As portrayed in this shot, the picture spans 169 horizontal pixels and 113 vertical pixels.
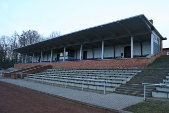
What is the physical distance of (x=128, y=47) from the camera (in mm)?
26484

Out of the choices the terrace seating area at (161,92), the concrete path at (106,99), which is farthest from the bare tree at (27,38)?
the terrace seating area at (161,92)

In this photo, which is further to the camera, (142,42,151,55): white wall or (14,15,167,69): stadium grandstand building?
(142,42,151,55): white wall

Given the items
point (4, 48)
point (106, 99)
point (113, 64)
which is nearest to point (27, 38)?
point (4, 48)

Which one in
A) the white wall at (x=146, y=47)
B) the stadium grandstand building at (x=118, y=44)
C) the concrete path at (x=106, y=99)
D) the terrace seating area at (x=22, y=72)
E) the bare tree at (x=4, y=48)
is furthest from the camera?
the bare tree at (x=4, y=48)

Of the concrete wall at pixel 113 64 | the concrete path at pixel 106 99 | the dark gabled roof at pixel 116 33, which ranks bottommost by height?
the concrete path at pixel 106 99

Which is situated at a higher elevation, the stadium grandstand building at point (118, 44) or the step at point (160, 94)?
the stadium grandstand building at point (118, 44)

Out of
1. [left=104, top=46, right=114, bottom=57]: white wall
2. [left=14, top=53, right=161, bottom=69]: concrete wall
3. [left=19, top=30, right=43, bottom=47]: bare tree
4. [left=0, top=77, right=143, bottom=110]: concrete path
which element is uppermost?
[left=19, top=30, right=43, bottom=47]: bare tree

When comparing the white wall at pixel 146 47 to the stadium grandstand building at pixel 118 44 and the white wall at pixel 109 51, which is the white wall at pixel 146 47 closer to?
the stadium grandstand building at pixel 118 44

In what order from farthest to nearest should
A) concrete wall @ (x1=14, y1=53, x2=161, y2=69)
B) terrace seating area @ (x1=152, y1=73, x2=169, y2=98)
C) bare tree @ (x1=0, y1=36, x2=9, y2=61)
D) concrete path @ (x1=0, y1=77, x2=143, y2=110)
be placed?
bare tree @ (x1=0, y1=36, x2=9, y2=61), concrete wall @ (x1=14, y1=53, x2=161, y2=69), terrace seating area @ (x1=152, y1=73, x2=169, y2=98), concrete path @ (x1=0, y1=77, x2=143, y2=110)

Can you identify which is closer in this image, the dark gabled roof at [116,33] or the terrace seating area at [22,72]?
the dark gabled roof at [116,33]

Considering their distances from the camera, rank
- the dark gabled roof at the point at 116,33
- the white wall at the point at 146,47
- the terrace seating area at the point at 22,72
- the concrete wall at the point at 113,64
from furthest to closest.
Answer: the terrace seating area at the point at 22,72, the white wall at the point at 146,47, the dark gabled roof at the point at 116,33, the concrete wall at the point at 113,64

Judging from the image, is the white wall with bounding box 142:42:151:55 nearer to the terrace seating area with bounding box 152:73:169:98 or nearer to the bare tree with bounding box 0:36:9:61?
the terrace seating area with bounding box 152:73:169:98

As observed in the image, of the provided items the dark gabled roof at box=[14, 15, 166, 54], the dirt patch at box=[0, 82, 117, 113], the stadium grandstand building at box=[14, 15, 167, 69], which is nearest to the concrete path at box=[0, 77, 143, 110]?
the dirt patch at box=[0, 82, 117, 113]

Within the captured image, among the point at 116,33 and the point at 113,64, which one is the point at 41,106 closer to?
the point at 113,64
